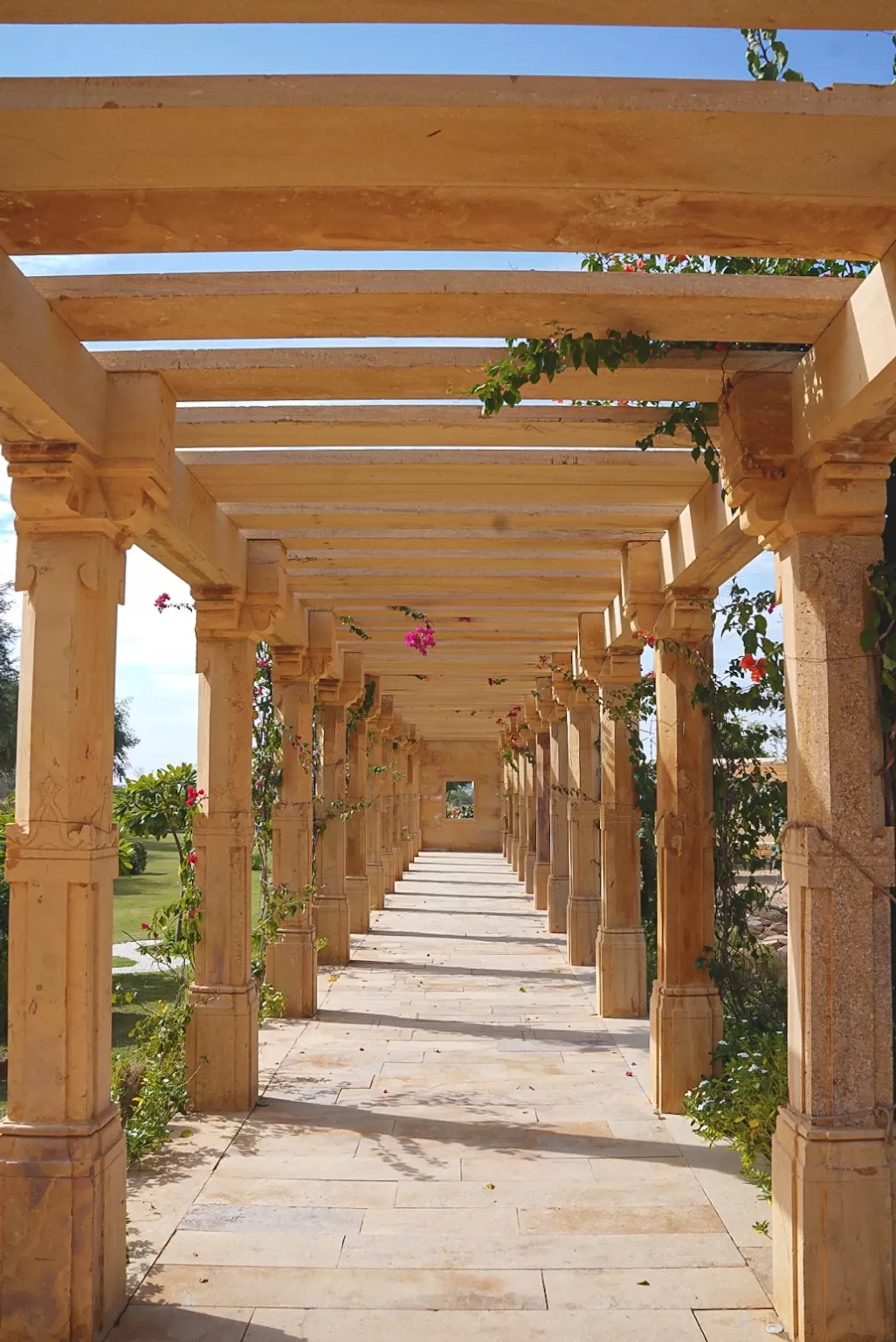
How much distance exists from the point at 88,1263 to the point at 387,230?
344cm

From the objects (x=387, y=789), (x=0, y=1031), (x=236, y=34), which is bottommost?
(x=0, y=1031)

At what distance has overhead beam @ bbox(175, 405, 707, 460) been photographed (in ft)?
15.2

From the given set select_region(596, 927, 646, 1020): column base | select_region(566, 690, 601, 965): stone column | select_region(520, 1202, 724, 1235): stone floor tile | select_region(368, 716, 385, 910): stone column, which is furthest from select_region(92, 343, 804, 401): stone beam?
select_region(368, 716, 385, 910): stone column

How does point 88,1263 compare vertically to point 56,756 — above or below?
below

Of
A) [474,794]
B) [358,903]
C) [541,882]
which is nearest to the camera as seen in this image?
[358,903]

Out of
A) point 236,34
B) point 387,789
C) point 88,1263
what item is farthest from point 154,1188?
point 387,789

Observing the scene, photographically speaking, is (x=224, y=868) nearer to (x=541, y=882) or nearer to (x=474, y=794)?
(x=541, y=882)

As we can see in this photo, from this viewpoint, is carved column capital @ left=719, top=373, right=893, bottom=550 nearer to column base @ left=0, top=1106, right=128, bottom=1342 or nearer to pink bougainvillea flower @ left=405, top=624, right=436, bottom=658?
column base @ left=0, top=1106, right=128, bottom=1342

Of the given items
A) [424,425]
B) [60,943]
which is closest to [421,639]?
[424,425]

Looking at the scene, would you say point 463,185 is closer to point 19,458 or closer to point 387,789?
point 19,458

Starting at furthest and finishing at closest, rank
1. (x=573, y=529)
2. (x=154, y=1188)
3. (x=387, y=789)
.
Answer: (x=387, y=789), (x=573, y=529), (x=154, y=1188)

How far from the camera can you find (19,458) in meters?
3.83

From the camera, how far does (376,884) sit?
53.5ft

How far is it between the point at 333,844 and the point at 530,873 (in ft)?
27.6
